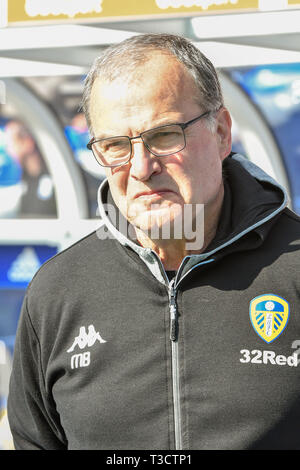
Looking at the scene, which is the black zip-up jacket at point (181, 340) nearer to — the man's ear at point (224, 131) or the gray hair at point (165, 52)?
the man's ear at point (224, 131)

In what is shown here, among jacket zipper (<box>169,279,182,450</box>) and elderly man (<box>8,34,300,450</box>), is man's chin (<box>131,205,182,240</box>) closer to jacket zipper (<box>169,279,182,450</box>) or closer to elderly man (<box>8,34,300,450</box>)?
elderly man (<box>8,34,300,450</box>)

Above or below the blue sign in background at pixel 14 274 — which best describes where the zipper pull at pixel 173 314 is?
below

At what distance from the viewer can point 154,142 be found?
1.63 metres

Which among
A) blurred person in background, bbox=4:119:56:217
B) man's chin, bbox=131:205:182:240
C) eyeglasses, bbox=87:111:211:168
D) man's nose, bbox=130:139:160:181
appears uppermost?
blurred person in background, bbox=4:119:56:217

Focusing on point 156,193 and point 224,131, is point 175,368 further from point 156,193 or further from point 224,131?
point 224,131

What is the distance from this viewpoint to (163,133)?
1.62 m

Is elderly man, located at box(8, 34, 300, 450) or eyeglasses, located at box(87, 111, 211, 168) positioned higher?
eyeglasses, located at box(87, 111, 211, 168)

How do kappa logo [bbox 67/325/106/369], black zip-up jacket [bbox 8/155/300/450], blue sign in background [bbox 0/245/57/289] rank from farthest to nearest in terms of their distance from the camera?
blue sign in background [bbox 0/245/57/289] → kappa logo [bbox 67/325/106/369] → black zip-up jacket [bbox 8/155/300/450]

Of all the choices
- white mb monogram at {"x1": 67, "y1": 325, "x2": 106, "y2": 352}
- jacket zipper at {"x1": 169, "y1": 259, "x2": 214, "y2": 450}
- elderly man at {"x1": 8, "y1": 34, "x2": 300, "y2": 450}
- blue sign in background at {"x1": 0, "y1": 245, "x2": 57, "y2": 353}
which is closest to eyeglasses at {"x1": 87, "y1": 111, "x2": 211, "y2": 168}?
elderly man at {"x1": 8, "y1": 34, "x2": 300, "y2": 450}

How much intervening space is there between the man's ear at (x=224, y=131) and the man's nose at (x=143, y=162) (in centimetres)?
23

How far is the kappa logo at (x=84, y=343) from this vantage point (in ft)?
5.60

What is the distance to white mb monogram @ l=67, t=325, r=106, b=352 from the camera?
5.63 feet

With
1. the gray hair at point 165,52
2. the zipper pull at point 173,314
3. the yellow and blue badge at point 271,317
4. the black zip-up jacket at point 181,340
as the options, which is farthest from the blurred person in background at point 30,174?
the yellow and blue badge at point 271,317
